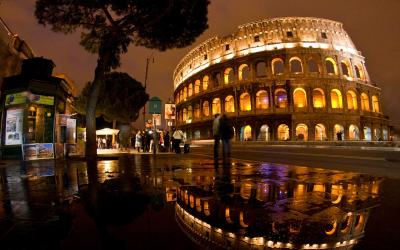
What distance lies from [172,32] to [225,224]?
14572mm

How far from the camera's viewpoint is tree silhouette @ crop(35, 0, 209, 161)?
1371 centimetres

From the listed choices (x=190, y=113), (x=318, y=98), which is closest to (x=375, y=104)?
(x=318, y=98)

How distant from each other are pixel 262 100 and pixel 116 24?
33877 mm

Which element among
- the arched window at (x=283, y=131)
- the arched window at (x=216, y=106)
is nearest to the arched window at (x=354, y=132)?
the arched window at (x=283, y=131)

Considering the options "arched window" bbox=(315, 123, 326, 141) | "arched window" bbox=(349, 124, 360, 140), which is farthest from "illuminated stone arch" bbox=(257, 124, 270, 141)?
"arched window" bbox=(349, 124, 360, 140)

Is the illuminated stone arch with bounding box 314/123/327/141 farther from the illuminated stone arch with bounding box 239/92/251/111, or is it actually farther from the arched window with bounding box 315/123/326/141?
the illuminated stone arch with bounding box 239/92/251/111

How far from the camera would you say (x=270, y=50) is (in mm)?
44375

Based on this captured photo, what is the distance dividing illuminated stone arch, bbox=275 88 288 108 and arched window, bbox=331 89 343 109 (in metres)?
7.44

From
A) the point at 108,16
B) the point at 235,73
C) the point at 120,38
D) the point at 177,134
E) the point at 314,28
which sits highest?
the point at 314,28

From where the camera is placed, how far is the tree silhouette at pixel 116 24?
540 inches

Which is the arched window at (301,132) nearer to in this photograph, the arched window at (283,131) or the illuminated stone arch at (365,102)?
the arched window at (283,131)

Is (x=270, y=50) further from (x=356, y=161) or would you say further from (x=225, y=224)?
(x=225, y=224)

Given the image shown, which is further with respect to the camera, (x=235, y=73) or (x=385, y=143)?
(x=235, y=73)

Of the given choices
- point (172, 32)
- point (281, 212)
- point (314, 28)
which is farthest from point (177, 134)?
point (314, 28)
